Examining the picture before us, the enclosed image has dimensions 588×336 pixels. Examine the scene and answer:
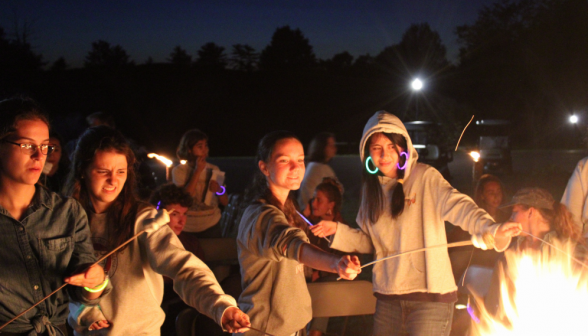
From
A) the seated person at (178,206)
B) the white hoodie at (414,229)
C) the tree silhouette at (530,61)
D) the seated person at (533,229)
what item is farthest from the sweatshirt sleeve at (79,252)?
the tree silhouette at (530,61)

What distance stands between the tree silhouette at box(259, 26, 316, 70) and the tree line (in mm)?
184

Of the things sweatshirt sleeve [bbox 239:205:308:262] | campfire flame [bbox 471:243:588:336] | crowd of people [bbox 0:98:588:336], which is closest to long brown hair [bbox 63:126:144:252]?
crowd of people [bbox 0:98:588:336]

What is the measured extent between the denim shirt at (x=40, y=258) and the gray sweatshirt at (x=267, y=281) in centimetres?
84

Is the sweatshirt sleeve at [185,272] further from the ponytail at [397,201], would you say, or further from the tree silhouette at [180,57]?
the tree silhouette at [180,57]

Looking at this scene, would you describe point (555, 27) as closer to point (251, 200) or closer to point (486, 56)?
point (486, 56)

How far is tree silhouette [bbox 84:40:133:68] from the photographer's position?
2992 inches

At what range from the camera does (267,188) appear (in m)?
3.13

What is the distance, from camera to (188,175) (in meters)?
6.25

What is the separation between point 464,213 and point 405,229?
1.30ft

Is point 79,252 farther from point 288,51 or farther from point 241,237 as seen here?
point 288,51

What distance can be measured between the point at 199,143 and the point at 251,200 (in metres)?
3.28

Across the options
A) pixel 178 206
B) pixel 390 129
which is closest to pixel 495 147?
pixel 178 206

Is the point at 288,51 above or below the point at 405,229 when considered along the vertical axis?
above

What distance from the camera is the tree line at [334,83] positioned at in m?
24.1
